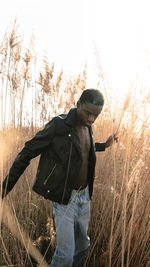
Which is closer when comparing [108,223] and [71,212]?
[71,212]

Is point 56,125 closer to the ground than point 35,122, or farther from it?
farther from it

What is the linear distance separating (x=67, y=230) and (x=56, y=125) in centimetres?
56

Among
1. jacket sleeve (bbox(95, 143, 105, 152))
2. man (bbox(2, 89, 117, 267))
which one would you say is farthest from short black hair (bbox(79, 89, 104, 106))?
jacket sleeve (bbox(95, 143, 105, 152))

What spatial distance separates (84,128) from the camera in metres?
1.68

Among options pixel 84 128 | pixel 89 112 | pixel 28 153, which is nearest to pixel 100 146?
pixel 84 128

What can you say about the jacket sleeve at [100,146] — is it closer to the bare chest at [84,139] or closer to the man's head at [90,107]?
the bare chest at [84,139]

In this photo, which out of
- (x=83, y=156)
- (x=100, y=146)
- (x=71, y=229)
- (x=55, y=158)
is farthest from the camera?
(x=100, y=146)

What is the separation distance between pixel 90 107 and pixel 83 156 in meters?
0.34

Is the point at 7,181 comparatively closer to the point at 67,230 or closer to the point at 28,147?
the point at 28,147

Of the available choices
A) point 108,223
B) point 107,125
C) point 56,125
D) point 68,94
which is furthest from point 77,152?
point 68,94

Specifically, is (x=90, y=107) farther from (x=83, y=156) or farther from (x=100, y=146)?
(x=100, y=146)

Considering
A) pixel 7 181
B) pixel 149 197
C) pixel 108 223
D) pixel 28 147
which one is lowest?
pixel 108 223

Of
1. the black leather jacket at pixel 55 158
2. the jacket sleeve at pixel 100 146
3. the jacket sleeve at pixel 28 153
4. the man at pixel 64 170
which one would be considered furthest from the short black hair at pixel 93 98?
the jacket sleeve at pixel 100 146

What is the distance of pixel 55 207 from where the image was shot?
4.82 ft
